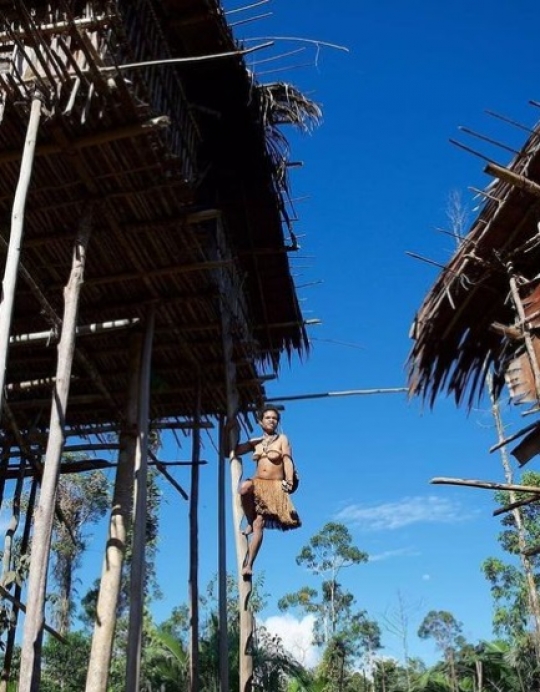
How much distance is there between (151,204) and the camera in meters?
6.78

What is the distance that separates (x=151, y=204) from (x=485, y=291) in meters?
3.12

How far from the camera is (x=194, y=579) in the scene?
8.41m

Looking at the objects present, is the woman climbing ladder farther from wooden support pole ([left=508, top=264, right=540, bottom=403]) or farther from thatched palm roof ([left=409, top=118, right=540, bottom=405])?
wooden support pole ([left=508, top=264, right=540, bottom=403])

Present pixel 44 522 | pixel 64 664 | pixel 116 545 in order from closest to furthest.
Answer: pixel 44 522
pixel 116 545
pixel 64 664

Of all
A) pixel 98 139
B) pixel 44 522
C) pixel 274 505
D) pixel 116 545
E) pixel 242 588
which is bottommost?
pixel 242 588

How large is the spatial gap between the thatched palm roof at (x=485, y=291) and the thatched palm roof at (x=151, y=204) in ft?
7.62

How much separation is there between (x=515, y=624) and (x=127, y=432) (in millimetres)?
16850

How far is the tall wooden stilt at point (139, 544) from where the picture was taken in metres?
6.38

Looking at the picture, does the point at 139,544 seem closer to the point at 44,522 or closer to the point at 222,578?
the point at 222,578

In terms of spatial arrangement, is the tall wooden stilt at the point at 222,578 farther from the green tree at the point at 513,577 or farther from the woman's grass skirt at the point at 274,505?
the green tree at the point at 513,577

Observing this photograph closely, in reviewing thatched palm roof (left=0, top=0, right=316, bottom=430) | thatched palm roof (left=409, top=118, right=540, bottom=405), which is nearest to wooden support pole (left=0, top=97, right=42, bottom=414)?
thatched palm roof (left=0, top=0, right=316, bottom=430)

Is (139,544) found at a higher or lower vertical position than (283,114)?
lower

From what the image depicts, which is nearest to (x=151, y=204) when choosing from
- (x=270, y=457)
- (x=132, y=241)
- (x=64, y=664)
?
(x=132, y=241)

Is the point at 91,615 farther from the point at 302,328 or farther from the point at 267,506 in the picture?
the point at 267,506
